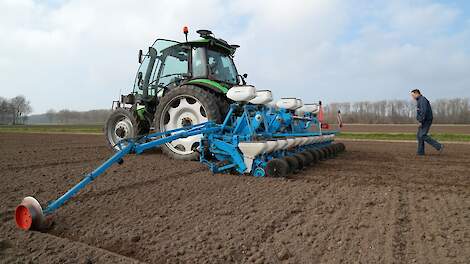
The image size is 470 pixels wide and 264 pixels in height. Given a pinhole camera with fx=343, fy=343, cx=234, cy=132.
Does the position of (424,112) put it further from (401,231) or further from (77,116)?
(77,116)

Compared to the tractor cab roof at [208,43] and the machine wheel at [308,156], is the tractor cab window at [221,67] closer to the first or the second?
the tractor cab roof at [208,43]

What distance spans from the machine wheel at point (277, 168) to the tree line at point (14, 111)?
7883cm

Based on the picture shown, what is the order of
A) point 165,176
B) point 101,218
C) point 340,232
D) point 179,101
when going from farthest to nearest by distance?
point 179,101 < point 165,176 < point 101,218 < point 340,232

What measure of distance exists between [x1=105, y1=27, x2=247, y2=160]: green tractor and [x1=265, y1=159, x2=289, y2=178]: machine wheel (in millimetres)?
1542

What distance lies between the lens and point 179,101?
657cm

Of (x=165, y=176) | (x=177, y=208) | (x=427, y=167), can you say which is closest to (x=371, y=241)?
(x=177, y=208)

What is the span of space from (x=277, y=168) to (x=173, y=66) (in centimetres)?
355

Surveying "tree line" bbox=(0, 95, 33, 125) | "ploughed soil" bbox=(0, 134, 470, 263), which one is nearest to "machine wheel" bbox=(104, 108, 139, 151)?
"ploughed soil" bbox=(0, 134, 470, 263)

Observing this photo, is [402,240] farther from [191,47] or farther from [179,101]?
[191,47]

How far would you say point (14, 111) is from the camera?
71.9 m

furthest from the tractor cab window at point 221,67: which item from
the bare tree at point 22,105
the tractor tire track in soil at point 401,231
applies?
the bare tree at point 22,105

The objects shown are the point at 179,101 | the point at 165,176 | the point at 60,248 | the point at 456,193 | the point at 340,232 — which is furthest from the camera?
the point at 179,101

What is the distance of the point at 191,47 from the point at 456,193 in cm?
508

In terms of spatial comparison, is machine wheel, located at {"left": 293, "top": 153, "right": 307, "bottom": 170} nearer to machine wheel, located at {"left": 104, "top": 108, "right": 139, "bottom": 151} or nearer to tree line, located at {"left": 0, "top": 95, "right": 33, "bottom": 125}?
machine wheel, located at {"left": 104, "top": 108, "right": 139, "bottom": 151}
